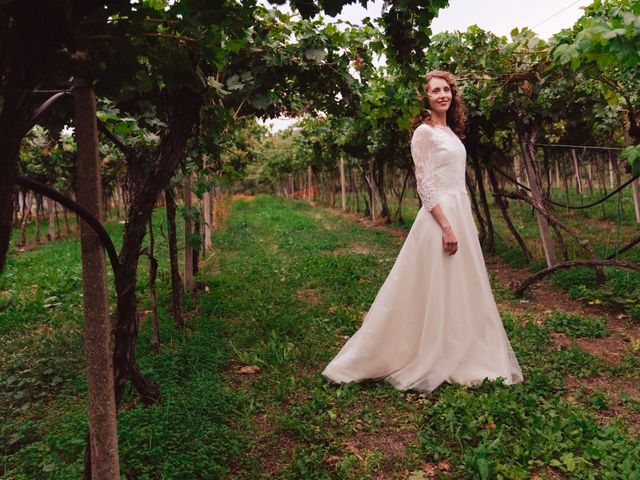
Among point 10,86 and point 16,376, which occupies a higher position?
point 10,86

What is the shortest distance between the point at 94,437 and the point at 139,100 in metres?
2.55

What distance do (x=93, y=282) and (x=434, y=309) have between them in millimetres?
2674

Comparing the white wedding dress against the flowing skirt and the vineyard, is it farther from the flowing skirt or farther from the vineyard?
the vineyard

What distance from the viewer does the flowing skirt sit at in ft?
12.2

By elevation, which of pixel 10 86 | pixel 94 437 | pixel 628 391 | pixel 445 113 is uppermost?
pixel 445 113

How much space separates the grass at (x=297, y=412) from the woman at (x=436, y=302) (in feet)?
0.64

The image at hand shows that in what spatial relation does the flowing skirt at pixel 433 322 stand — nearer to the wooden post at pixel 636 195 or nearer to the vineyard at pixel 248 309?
the vineyard at pixel 248 309

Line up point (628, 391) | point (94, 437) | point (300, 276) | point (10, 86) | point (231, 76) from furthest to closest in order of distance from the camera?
point (300, 276), point (231, 76), point (628, 391), point (94, 437), point (10, 86)

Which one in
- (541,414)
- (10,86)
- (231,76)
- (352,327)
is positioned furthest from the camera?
(352,327)

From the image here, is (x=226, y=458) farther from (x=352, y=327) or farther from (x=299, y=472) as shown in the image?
(x=352, y=327)

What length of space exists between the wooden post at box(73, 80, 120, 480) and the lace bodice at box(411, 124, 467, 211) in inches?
105

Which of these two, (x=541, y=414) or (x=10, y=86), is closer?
(x=10, y=86)

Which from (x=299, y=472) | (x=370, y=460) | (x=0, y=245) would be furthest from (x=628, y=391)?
(x=0, y=245)

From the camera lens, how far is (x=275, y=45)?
445 centimetres
